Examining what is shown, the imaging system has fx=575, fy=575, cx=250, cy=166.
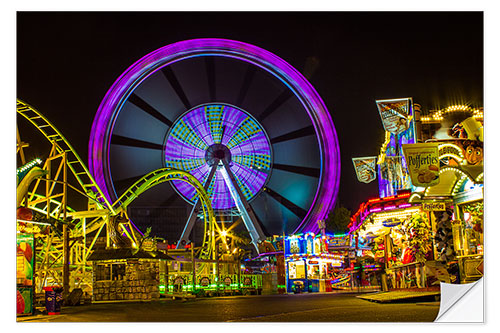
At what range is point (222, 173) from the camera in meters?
32.4

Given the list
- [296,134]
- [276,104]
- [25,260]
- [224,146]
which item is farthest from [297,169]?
[25,260]

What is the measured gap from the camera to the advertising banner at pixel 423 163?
1093cm

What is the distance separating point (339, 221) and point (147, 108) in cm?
2595

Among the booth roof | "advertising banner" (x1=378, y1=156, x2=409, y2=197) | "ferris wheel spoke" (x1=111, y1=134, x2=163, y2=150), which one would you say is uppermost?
"ferris wheel spoke" (x1=111, y1=134, x2=163, y2=150)

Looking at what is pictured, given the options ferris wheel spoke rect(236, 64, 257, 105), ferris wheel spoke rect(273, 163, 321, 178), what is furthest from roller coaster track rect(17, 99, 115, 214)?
ferris wheel spoke rect(273, 163, 321, 178)

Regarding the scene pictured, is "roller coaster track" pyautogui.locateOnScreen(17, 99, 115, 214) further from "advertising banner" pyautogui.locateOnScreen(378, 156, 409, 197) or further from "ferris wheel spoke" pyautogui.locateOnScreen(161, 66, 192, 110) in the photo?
"ferris wheel spoke" pyautogui.locateOnScreen(161, 66, 192, 110)

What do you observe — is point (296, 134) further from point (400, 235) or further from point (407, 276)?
point (407, 276)

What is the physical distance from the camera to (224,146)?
32.5 m

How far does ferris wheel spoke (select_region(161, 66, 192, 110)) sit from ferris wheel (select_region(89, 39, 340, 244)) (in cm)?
5

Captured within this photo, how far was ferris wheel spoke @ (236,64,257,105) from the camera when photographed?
2970cm

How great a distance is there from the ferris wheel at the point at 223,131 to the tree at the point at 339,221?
1567 cm

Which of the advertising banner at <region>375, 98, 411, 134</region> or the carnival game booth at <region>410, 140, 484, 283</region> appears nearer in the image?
the carnival game booth at <region>410, 140, 484, 283</region>

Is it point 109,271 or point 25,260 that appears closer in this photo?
point 25,260
